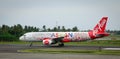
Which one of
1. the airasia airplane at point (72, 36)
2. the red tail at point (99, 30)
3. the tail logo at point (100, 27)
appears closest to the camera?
the red tail at point (99, 30)

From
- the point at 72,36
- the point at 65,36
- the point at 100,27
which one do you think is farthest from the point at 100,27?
the point at 65,36

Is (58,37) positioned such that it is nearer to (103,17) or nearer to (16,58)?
(103,17)

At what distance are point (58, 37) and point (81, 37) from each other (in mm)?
4411

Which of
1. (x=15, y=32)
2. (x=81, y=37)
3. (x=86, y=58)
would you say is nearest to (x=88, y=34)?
(x=81, y=37)

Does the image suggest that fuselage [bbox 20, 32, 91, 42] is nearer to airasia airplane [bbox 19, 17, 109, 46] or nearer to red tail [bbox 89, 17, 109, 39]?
airasia airplane [bbox 19, 17, 109, 46]

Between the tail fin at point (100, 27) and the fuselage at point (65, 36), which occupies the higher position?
the tail fin at point (100, 27)

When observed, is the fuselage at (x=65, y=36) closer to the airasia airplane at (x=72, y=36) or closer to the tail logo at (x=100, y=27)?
the airasia airplane at (x=72, y=36)

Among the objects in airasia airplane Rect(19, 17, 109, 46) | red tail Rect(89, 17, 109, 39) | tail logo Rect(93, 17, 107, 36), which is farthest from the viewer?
tail logo Rect(93, 17, 107, 36)

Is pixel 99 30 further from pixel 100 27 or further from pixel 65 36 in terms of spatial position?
pixel 65 36

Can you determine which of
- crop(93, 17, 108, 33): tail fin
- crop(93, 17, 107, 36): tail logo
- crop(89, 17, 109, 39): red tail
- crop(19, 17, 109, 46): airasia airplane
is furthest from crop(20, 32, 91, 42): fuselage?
crop(93, 17, 108, 33): tail fin

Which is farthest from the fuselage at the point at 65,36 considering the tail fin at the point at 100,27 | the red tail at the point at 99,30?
the tail fin at the point at 100,27

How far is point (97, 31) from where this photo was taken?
174 ft

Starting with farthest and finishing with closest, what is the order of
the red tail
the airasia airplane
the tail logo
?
1. the tail logo
2. the airasia airplane
3. the red tail

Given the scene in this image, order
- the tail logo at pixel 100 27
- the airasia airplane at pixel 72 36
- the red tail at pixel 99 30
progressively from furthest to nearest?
1. the tail logo at pixel 100 27
2. the airasia airplane at pixel 72 36
3. the red tail at pixel 99 30
